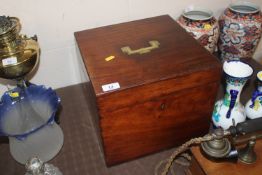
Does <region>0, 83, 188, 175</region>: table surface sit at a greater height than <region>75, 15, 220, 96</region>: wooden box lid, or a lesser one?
lesser

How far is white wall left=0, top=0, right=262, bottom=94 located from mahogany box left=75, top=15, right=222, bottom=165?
85 mm

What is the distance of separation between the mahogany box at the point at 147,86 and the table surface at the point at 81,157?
0.09 feet

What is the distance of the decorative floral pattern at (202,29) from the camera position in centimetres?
92

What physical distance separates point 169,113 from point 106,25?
1.28 feet

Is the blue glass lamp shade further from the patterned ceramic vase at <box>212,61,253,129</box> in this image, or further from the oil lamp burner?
the patterned ceramic vase at <box>212,61,253,129</box>

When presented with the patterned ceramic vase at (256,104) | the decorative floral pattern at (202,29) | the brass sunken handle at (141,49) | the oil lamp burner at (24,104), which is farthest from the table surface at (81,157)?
the decorative floral pattern at (202,29)

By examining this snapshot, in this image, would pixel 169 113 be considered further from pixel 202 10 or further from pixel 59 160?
pixel 202 10

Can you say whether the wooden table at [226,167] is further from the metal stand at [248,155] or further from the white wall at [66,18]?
the white wall at [66,18]

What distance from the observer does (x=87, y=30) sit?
869 mm

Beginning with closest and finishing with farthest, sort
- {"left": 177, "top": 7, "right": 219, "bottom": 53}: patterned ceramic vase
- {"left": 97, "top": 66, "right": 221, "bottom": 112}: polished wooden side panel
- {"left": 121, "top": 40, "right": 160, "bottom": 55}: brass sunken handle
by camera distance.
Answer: {"left": 97, "top": 66, "right": 221, "bottom": 112}: polished wooden side panel → {"left": 121, "top": 40, "right": 160, "bottom": 55}: brass sunken handle → {"left": 177, "top": 7, "right": 219, "bottom": 53}: patterned ceramic vase

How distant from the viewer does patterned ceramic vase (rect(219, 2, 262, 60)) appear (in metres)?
0.94

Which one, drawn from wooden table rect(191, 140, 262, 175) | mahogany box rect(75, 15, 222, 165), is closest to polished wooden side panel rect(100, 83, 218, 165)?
mahogany box rect(75, 15, 222, 165)

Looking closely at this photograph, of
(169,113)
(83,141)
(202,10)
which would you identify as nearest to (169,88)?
(169,113)

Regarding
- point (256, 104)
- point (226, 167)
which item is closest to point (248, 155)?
point (226, 167)
